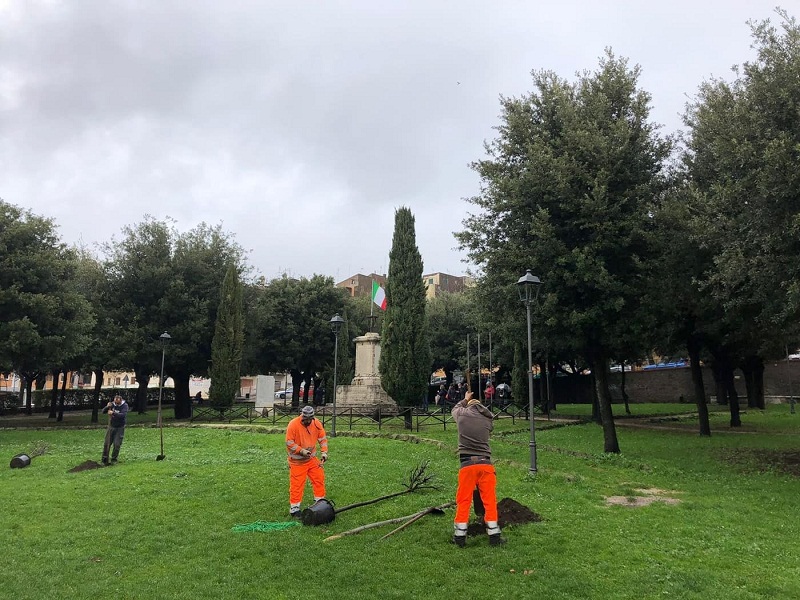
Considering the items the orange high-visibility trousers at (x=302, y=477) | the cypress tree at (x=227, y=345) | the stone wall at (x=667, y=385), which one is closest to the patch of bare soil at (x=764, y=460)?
the orange high-visibility trousers at (x=302, y=477)

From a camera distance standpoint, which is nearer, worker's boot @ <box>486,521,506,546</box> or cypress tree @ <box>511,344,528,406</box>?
worker's boot @ <box>486,521,506,546</box>

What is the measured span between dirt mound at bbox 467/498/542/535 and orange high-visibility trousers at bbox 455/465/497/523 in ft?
→ 1.37

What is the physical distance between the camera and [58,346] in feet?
75.7

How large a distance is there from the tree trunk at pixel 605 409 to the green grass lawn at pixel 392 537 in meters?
1.41

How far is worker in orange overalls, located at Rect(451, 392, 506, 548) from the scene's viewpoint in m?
6.81

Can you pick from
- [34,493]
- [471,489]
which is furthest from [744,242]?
[34,493]

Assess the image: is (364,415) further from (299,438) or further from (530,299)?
(299,438)

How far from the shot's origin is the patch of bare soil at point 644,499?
367 inches

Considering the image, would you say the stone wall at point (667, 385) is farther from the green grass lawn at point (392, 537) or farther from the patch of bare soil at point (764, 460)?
the green grass lawn at point (392, 537)

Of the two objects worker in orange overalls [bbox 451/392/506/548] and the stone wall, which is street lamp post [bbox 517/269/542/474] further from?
the stone wall

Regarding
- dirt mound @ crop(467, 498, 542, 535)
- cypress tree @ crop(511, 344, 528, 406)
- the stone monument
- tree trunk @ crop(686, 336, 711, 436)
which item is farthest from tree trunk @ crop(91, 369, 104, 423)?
tree trunk @ crop(686, 336, 711, 436)

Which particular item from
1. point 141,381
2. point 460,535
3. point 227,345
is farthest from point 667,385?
point 460,535

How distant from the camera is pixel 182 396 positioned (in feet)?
109

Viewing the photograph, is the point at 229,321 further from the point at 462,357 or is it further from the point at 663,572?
the point at 663,572
